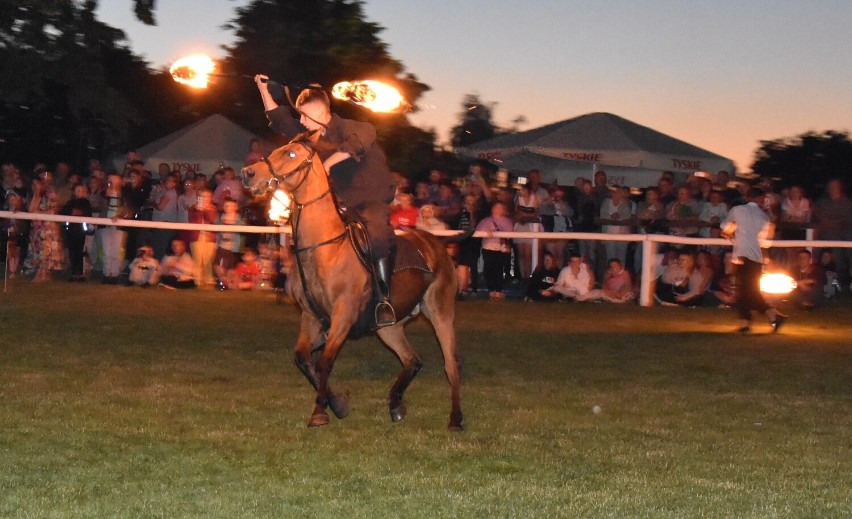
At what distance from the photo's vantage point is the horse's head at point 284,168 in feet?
28.5

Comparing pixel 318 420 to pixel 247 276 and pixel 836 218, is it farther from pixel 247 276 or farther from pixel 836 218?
pixel 836 218

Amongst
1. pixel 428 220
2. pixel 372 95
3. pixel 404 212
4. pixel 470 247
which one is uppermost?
pixel 372 95

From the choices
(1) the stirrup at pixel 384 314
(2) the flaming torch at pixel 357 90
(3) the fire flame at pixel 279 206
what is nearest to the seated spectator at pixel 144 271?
(2) the flaming torch at pixel 357 90

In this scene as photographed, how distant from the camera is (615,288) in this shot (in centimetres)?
1920

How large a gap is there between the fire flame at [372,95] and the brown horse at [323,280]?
0.99m

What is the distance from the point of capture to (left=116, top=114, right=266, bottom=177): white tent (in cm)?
2406

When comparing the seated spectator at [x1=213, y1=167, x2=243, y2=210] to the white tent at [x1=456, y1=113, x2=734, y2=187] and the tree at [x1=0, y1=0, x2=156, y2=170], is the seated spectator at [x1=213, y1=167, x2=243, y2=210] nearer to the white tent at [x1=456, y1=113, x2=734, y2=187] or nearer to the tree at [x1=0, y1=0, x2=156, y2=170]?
the white tent at [x1=456, y1=113, x2=734, y2=187]

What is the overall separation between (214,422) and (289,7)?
22.8 m

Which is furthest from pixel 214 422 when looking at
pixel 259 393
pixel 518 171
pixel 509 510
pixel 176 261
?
pixel 518 171

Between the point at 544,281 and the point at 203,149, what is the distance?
27.7ft

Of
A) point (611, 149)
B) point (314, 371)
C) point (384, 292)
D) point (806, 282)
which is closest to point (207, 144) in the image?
point (611, 149)

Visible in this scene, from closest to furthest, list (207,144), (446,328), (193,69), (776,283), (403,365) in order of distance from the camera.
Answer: (403,365) → (446,328) → (193,69) → (776,283) → (207,144)

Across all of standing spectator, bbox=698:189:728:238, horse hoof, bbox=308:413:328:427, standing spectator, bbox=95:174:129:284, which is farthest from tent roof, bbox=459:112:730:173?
horse hoof, bbox=308:413:328:427

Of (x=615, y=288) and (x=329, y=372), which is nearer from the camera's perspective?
(x=329, y=372)
